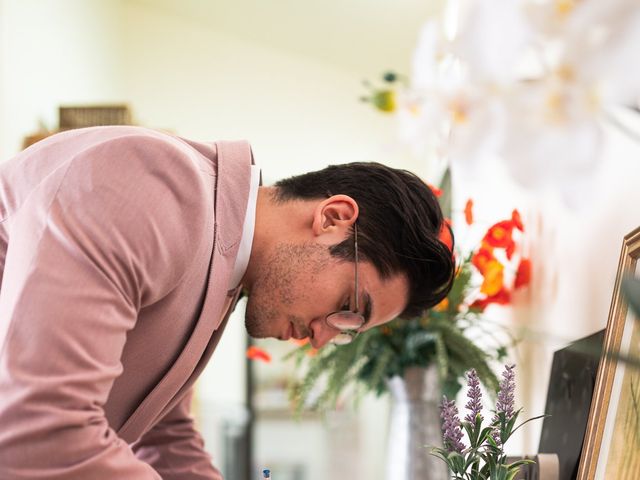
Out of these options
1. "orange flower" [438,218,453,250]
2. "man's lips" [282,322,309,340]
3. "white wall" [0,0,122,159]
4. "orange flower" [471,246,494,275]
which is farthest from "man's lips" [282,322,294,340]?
"white wall" [0,0,122,159]

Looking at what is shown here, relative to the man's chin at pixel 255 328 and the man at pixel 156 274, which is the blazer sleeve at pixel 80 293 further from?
the man's chin at pixel 255 328

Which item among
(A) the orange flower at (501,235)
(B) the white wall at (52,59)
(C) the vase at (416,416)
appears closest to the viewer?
(A) the orange flower at (501,235)

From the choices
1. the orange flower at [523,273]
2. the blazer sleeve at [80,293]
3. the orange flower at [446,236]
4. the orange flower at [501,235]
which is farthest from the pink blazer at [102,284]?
the orange flower at [523,273]

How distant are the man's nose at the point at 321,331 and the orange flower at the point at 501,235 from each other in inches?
19.7

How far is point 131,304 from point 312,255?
14.5 inches

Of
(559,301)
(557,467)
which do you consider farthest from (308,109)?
(557,467)

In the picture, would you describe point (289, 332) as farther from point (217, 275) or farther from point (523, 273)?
point (523, 273)

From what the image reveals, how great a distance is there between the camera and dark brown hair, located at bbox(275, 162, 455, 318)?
1.39m

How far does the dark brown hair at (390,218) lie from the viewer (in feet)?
4.56

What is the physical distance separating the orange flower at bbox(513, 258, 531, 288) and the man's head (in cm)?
50

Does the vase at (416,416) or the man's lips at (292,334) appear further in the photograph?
the vase at (416,416)

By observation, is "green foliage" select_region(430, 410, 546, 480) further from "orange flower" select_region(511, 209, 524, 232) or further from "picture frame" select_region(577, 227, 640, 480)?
"orange flower" select_region(511, 209, 524, 232)

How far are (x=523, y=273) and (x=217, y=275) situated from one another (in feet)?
2.84

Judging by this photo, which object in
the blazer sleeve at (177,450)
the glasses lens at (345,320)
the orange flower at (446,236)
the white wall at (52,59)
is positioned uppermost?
the white wall at (52,59)
